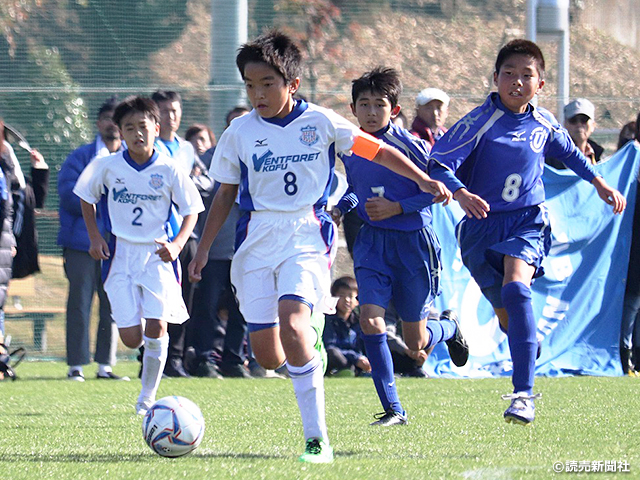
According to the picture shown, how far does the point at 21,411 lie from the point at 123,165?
1748mm

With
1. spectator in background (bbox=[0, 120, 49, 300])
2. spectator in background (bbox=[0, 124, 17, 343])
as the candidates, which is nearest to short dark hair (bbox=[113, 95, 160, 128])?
spectator in background (bbox=[0, 124, 17, 343])

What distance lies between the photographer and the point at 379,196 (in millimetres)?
6598

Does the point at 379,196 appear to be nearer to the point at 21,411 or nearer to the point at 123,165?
the point at 123,165

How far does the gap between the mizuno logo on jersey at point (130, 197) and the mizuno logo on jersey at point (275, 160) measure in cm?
246

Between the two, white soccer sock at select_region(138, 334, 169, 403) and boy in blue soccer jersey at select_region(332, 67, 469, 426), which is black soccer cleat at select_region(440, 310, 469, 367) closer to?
boy in blue soccer jersey at select_region(332, 67, 469, 426)

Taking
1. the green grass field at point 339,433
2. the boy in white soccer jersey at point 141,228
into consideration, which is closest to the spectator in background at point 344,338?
the green grass field at point 339,433

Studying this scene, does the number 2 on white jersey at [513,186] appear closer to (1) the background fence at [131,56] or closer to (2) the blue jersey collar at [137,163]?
(2) the blue jersey collar at [137,163]

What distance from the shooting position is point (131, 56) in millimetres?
12469

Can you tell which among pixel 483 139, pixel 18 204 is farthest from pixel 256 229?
pixel 18 204

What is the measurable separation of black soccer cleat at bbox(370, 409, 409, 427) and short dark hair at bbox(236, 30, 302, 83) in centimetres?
202

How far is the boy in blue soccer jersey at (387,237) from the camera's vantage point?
21.1 feet

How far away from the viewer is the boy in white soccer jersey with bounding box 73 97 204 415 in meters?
7.25

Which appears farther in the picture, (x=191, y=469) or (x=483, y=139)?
(x=483, y=139)

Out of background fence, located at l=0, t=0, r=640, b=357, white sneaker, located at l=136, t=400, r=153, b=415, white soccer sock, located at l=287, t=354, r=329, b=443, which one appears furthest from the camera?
background fence, located at l=0, t=0, r=640, b=357
